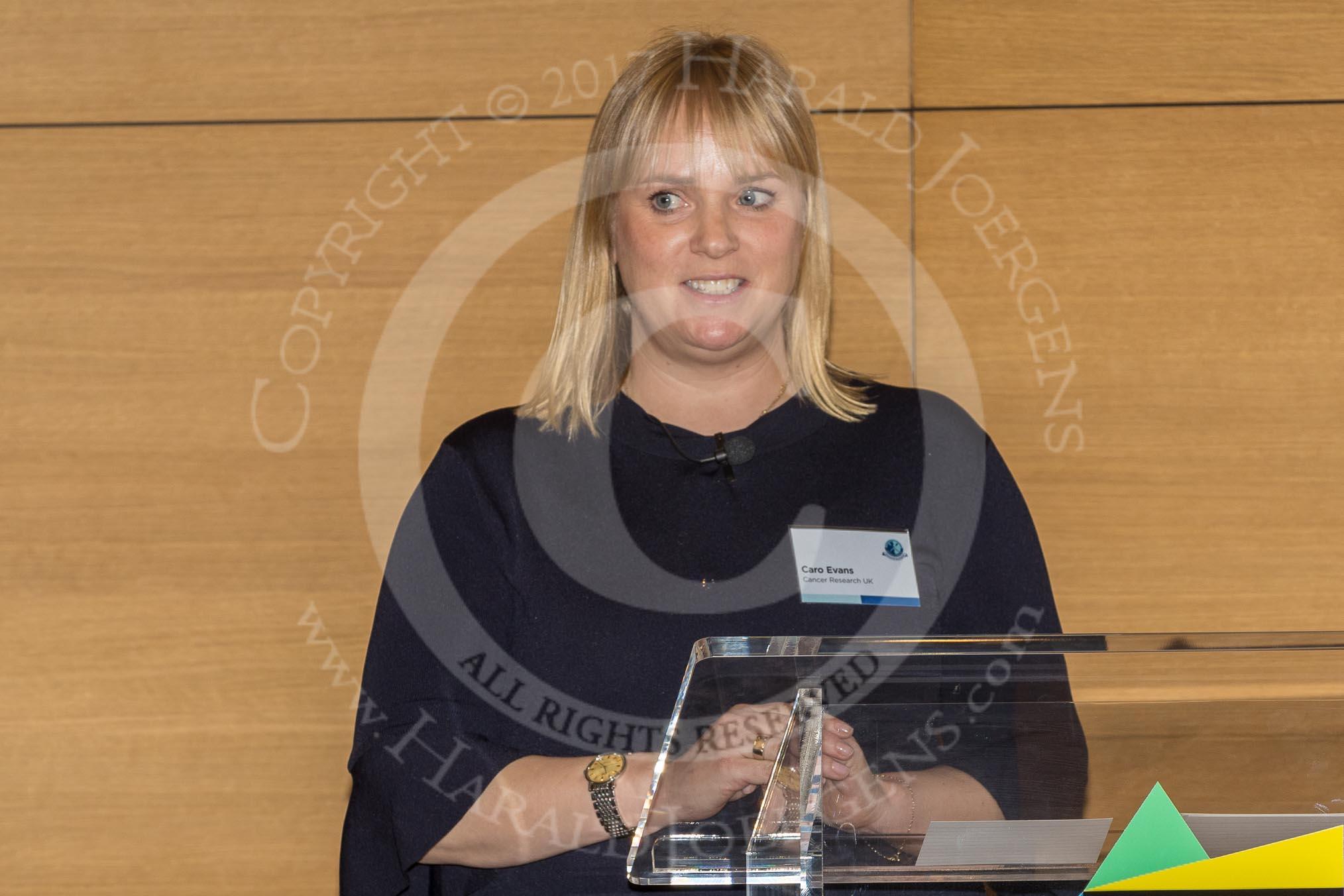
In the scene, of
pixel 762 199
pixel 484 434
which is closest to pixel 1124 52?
pixel 762 199

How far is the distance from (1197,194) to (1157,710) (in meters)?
1.59

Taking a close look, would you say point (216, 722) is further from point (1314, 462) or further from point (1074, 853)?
point (1314, 462)

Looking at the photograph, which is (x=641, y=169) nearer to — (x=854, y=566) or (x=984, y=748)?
(x=854, y=566)

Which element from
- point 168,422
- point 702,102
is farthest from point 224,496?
point 702,102

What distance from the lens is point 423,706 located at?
144 centimetres

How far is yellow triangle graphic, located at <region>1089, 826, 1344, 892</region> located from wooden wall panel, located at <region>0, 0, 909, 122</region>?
5.65 feet

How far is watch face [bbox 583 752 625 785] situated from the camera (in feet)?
4.21

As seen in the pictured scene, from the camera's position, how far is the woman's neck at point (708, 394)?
171 centimetres

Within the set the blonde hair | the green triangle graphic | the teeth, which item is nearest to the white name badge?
the blonde hair

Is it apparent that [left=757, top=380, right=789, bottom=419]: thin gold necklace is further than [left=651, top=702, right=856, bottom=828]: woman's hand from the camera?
Yes

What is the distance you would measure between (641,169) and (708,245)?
142 millimetres

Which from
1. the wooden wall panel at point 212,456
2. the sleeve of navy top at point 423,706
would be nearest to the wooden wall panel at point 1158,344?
the wooden wall panel at point 212,456

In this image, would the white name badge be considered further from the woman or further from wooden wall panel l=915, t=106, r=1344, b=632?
wooden wall panel l=915, t=106, r=1344, b=632

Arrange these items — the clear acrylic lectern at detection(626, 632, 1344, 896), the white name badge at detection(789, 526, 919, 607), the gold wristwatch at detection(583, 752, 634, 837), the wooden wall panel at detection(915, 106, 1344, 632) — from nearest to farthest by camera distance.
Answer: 1. the clear acrylic lectern at detection(626, 632, 1344, 896)
2. the gold wristwatch at detection(583, 752, 634, 837)
3. the white name badge at detection(789, 526, 919, 607)
4. the wooden wall panel at detection(915, 106, 1344, 632)
